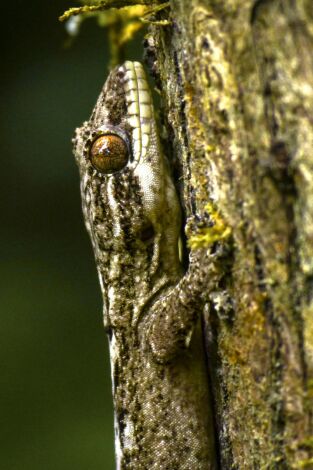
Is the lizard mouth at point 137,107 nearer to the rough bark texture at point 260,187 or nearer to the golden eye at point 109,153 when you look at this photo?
the golden eye at point 109,153

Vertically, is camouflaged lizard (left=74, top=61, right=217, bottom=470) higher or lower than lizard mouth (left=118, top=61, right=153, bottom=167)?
lower

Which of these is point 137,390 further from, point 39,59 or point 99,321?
point 39,59

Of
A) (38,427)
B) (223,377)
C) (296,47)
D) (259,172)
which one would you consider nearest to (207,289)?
(223,377)

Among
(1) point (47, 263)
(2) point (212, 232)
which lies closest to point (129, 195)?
(2) point (212, 232)

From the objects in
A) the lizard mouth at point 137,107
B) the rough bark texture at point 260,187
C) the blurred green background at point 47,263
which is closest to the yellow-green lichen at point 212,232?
the rough bark texture at point 260,187

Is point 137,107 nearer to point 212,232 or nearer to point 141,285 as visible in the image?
point 141,285

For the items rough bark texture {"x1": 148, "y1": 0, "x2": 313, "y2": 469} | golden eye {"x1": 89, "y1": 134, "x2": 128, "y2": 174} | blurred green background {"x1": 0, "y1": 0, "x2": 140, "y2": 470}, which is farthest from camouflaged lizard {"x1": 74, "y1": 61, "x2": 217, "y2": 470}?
blurred green background {"x1": 0, "y1": 0, "x2": 140, "y2": 470}

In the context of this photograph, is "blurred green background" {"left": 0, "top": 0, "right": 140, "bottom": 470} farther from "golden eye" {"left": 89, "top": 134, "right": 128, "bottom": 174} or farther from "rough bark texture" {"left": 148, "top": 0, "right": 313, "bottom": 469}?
"rough bark texture" {"left": 148, "top": 0, "right": 313, "bottom": 469}

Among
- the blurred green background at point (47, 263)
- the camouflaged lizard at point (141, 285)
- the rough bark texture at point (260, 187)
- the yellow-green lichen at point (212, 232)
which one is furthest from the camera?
the blurred green background at point (47, 263)
